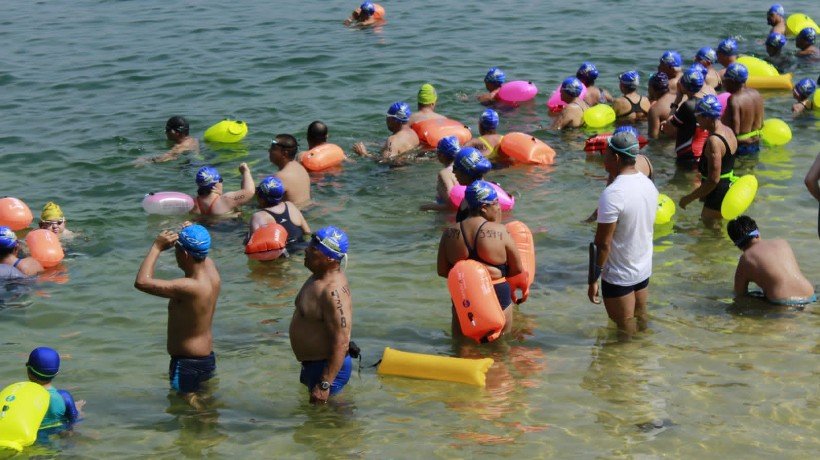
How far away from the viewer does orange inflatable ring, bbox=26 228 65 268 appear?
1206 cm

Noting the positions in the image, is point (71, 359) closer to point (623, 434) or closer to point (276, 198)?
point (276, 198)

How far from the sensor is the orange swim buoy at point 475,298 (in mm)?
8633

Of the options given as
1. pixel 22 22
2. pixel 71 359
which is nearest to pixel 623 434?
pixel 71 359

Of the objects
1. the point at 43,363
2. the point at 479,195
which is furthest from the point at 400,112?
the point at 43,363

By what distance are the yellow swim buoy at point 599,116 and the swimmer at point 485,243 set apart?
7975 millimetres

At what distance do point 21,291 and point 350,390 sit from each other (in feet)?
15.5

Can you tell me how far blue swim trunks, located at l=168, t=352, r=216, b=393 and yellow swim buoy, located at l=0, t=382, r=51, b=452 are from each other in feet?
3.43

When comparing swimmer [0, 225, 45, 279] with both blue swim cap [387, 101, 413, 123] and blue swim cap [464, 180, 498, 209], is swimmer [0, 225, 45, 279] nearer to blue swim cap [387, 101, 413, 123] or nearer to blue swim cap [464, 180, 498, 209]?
blue swim cap [464, 180, 498, 209]

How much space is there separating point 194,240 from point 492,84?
11214 millimetres

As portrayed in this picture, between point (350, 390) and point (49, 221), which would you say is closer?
point (350, 390)

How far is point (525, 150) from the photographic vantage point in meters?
15.0

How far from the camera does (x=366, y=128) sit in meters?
17.7

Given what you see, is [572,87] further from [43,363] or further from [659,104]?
[43,363]

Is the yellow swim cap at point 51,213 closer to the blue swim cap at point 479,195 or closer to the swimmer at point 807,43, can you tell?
the blue swim cap at point 479,195
